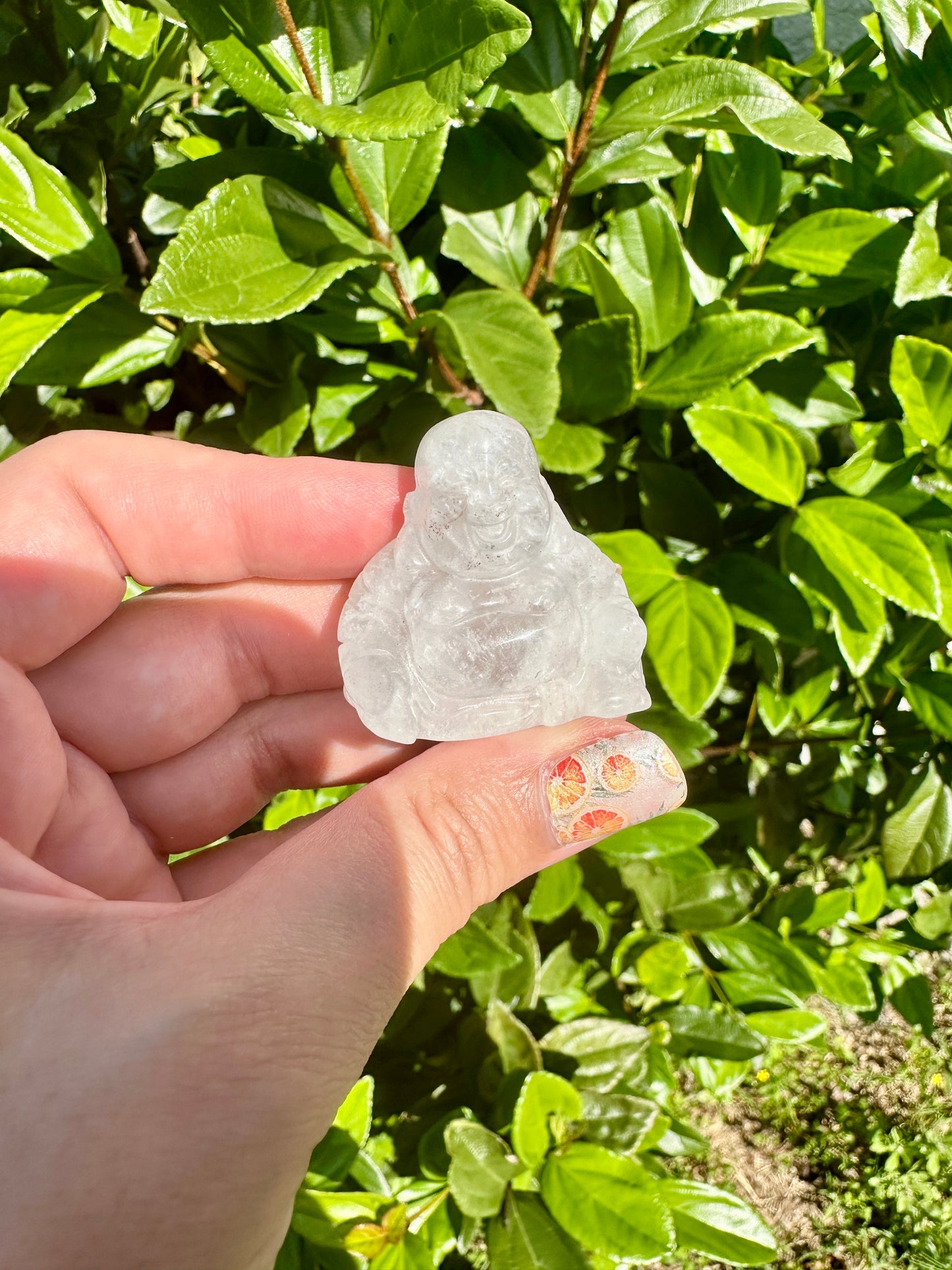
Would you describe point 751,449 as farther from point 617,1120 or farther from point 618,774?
point 617,1120

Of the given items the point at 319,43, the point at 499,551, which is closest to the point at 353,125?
the point at 319,43

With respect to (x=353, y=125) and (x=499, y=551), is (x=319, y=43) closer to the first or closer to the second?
(x=353, y=125)

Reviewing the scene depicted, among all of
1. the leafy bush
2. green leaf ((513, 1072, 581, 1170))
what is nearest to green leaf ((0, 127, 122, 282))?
the leafy bush

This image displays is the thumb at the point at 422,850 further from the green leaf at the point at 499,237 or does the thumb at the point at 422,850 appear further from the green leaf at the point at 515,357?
the green leaf at the point at 499,237

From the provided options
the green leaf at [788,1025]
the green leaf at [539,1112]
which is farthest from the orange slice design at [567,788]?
the green leaf at [788,1025]

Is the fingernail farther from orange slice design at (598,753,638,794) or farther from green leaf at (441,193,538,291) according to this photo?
green leaf at (441,193,538,291)

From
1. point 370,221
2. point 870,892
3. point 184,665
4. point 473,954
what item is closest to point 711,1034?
point 870,892
